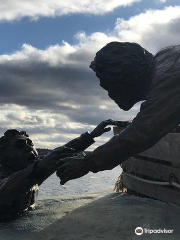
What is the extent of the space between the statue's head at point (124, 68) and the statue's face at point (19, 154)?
1.75m

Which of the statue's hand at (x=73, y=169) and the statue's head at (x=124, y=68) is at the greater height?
the statue's head at (x=124, y=68)

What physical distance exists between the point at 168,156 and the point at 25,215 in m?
2.27

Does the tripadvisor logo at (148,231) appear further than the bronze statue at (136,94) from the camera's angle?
Yes

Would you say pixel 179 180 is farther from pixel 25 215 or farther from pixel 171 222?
pixel 25 215

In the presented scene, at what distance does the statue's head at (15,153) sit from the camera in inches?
215

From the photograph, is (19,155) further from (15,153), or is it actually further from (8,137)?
(8,137)

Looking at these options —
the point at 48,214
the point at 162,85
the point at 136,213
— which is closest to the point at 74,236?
the point at 136,213

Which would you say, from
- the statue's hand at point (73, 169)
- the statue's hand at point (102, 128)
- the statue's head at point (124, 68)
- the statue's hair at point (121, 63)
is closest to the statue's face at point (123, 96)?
the statue's head at point (124, 68)

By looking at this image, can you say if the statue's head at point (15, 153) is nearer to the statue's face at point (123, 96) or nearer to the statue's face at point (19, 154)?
the statue's face at point (19, 154)

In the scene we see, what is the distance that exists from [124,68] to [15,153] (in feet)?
7.28

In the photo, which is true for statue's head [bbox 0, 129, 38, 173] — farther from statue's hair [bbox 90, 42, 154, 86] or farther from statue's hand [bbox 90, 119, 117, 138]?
statue's hair [bbox 90, 42, 154, 86]

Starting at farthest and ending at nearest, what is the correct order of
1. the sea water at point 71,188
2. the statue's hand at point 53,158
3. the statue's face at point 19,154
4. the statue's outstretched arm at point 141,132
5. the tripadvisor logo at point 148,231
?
the sea water at point 71,188 < the statue's face at point 19,154 < the statue's hand at point 53,158 < the tripadvisor logo at point 148,231 < the statue's outstretched arm at point 141,132

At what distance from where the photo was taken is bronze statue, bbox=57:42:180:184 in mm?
3682

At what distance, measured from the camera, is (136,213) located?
480 cm
